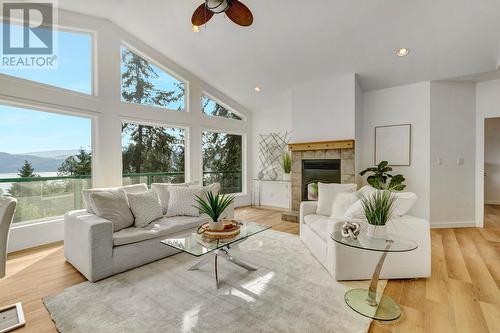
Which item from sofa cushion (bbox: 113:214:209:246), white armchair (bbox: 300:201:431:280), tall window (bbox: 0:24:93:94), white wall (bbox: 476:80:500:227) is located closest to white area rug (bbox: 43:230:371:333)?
white armchair (bbox: 300:201:431:280)

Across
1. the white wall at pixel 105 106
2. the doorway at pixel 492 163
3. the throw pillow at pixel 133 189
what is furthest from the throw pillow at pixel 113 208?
the doorway at pixel 492 163

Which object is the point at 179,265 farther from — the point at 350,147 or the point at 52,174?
the point at 350,147

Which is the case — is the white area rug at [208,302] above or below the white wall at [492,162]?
below

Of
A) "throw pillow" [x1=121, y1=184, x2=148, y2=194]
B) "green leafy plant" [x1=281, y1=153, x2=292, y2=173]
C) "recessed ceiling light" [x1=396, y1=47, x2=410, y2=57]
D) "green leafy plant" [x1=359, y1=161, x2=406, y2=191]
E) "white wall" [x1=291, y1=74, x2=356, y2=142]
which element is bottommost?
"throw pillow" [x1=121, y1=184, x2=148, y2=194]

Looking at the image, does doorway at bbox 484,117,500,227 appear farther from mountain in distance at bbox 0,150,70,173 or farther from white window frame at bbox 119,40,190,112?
mountain in distance at bbox 0,150,70,173

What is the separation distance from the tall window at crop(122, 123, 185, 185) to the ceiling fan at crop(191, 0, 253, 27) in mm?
2872

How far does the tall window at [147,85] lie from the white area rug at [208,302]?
336 cm

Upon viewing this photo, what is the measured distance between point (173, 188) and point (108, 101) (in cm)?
205

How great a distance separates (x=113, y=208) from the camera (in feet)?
9.57

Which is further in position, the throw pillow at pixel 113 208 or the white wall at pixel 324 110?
the white wall at pixel 324 110

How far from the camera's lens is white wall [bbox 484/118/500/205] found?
6418mm

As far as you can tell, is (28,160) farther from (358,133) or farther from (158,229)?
(358,133)

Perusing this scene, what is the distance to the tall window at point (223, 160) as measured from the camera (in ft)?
19.8

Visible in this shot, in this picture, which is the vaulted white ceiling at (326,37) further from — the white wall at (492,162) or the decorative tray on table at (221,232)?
the white wall at (492,162)
